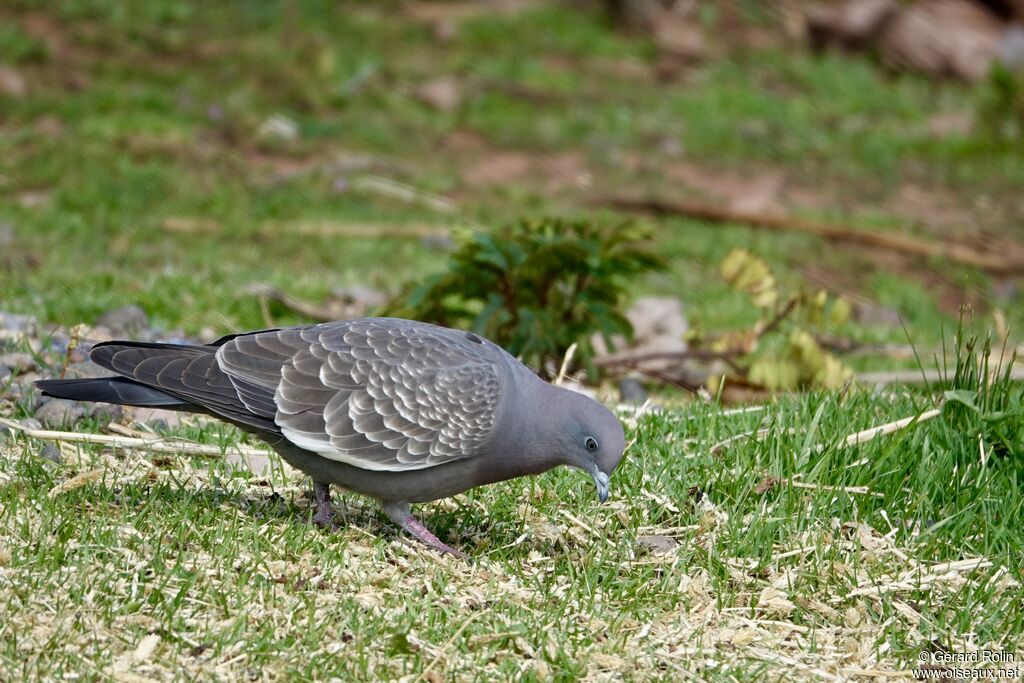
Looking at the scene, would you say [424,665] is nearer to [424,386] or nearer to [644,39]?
[424,386]

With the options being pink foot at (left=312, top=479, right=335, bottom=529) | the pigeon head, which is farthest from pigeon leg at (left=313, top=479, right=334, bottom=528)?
the pigeon head

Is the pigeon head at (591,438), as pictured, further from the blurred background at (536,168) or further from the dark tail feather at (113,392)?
the blurred background at (536,168)

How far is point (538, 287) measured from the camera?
640 cm

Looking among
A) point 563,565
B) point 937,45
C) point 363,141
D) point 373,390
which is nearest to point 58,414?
point 373,390

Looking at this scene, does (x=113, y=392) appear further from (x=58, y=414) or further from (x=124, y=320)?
(x=124, y=320)

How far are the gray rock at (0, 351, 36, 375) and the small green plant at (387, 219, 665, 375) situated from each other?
5.74 ft

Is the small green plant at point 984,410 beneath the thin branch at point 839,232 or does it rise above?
above

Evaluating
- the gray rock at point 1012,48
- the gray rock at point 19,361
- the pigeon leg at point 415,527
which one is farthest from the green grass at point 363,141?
the pigeon leg at point 415,527

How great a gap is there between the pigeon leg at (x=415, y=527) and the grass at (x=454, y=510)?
0.05 meters

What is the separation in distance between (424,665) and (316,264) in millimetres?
5391

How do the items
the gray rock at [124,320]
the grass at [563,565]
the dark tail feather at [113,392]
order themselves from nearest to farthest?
the grass at [563,565] < the dark tail feather at [113,392] < the gray rock at [124,320]

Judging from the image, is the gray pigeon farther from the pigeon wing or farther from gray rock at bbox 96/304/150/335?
gray rock at bbox 96/304/150/335

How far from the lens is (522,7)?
46.8ft

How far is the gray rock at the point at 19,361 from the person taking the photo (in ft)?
18.0
